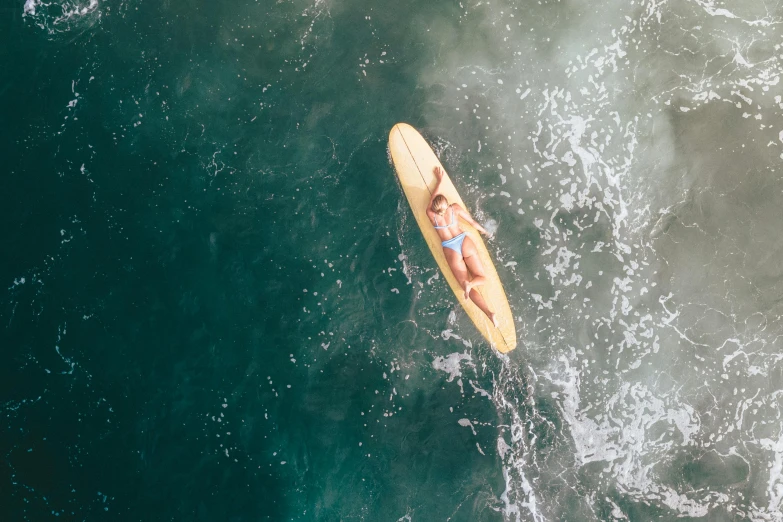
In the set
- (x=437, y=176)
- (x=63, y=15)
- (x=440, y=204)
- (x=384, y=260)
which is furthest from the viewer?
(x=63, y=15)

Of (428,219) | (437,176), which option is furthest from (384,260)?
(437,176)

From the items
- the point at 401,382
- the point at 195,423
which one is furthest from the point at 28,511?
the point at 401,382

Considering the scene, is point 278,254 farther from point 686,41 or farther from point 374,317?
point 686,41

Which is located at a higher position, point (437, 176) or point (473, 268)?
point (437, 176)

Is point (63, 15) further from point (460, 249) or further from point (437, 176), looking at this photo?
point (460, 249)

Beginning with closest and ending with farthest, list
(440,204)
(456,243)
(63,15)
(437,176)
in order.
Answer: (440,204), (456,243), (437,176), (63,15)

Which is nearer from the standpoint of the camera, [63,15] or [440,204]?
[440,204]

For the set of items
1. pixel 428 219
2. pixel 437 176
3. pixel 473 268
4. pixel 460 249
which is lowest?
pixel 473 268
